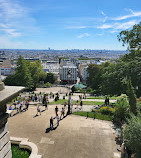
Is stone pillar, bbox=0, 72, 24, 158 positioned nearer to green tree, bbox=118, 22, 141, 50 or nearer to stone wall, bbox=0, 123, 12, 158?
stone wall, bbox=0, 123, 12, 158

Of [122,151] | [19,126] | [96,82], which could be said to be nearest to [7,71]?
[96,82]

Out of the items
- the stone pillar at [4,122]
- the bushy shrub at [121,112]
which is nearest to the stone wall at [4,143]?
the stone pillar at [4,122]

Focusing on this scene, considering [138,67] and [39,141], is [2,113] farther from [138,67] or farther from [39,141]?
[138,67]

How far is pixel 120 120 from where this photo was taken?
44.7ft

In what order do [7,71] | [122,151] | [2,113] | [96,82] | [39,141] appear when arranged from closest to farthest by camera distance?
[2,113] → [122,151] → [39,141] → [96,82] → [7,71]

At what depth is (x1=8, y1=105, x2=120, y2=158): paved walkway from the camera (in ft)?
31.4

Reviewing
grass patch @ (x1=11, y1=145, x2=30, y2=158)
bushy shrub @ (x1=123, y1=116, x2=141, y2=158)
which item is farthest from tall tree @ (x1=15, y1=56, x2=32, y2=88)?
bushy shrub @ (x1=123, y1=116, x2=141, y2=158)

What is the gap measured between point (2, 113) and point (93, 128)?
31.6 feet

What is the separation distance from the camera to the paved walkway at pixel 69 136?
958 centimetres

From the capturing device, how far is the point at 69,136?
1145 centimetres

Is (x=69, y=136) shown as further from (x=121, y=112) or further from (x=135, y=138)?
(x=121, y=112)

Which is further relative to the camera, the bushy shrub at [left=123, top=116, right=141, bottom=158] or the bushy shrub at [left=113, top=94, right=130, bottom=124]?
the bushy shrub at [left=113, top=94, right=130, bottom=124]

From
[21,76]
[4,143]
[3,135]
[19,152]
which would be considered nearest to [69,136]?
[19,152]

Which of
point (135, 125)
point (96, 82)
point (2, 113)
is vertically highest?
point (2, 113)
